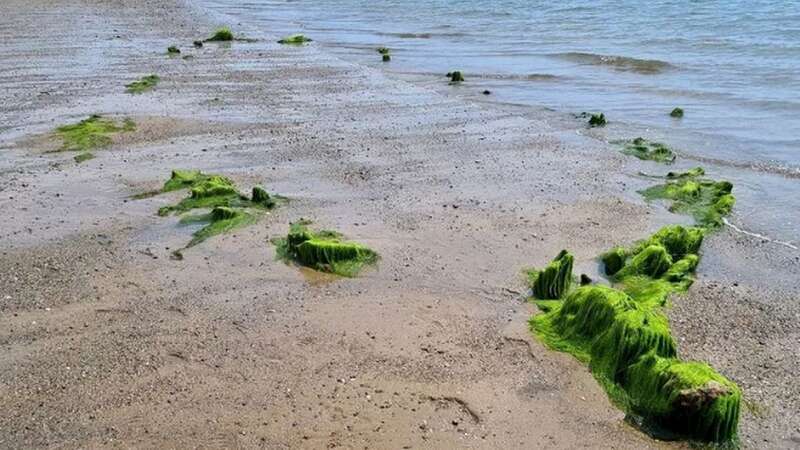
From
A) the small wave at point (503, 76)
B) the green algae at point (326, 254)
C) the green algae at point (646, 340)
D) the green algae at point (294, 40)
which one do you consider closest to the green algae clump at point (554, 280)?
the green algae at point (646, 340)

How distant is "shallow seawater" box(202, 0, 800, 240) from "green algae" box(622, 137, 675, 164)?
1.36 ft

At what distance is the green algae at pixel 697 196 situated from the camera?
8.21 metres

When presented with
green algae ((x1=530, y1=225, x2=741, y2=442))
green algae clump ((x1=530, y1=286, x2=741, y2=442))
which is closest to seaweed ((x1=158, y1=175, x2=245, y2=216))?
green algae ((x1=530, y1=225, x2=741, y2=442))

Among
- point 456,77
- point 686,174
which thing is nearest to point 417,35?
point 456,77

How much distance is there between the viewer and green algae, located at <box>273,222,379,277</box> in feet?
22.2

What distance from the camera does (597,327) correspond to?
5.66m

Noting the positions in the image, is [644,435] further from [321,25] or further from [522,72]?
[321,25]

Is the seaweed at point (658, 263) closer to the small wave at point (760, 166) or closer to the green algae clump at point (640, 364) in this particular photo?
the green algae clump at point (640, 364)

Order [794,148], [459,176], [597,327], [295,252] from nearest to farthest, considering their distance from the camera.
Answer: [597,327] < [295,252] < [459,176] < [794,148]

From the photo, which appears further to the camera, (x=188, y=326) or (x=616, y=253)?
(x=616, y=253)

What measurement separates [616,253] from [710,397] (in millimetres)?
2543

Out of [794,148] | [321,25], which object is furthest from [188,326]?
[321,25]

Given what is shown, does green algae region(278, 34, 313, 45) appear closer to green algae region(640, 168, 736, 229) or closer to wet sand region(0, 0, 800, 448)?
wet sand region(0, 0, 800, 448)

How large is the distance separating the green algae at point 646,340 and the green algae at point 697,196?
0.99 metres
